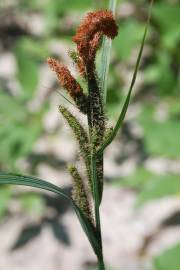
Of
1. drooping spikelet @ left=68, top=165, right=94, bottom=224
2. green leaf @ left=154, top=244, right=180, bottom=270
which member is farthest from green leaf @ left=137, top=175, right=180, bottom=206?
drooping spikelet @ left=68, top=165, right=94, bottom=224

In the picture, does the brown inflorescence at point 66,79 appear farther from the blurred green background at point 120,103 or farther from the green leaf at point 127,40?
the green leaf at point 127,40

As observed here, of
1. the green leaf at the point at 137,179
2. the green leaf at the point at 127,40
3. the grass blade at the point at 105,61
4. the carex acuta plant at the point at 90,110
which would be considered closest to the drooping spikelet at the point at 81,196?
the carex acuta plant at the point at 90,110

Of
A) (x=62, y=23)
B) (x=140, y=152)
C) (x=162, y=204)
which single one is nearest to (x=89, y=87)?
(x=162, y=204)

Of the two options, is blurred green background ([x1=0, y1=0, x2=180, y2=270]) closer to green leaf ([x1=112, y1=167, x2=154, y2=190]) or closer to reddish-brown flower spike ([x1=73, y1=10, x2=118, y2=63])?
green leaf ([x1=112, y1=167, x2=154, y2=190])

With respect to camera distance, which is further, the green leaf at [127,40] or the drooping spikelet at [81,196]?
the green leaf at [127,40]

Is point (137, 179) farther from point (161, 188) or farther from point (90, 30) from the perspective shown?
point (90, 30)

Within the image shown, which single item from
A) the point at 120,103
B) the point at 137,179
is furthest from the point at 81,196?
the point at 120,103
